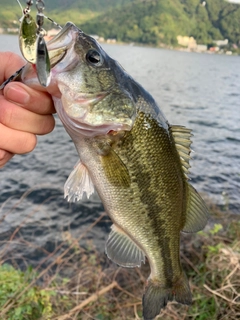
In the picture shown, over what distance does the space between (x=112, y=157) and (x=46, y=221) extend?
271 inches

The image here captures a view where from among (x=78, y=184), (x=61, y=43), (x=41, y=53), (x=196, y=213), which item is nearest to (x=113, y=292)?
(x=196, y=213)

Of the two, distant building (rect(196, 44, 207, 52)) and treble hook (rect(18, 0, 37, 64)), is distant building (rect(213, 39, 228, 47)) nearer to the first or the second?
distant building (rect(196, 44, 207, 52))

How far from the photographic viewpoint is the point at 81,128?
2.08 m

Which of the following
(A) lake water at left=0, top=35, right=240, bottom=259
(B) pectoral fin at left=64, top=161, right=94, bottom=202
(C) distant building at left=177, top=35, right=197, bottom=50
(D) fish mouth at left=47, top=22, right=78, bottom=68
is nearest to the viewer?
(D) fish mouth at left=47, top=22, right=78, bottom=68

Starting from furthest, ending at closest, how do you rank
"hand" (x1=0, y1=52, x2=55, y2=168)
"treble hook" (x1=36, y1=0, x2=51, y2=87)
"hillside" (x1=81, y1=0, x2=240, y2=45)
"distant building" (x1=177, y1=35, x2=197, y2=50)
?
"distant building" (x1=177, y1=35, x2=197, y2=50) → "hillside" (x1=81, y1=0, x2=240, y2=45) → "hand" (x1=0, y1=52, x2=55, y2=168) → "treble hook" (x1=36, y1=0, x2=51, y2=87)

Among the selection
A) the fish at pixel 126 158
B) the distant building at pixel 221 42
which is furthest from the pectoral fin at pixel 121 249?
the distant building at pixel 221 42

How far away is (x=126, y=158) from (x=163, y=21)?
14635 cm

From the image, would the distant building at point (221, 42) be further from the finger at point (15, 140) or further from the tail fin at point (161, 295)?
the finger at point (15, 140)

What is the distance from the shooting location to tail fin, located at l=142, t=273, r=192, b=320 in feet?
8.48

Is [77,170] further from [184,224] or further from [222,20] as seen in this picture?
[222,20]

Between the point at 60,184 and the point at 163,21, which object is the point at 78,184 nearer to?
the point at 60,184

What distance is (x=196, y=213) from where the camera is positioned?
258 cm

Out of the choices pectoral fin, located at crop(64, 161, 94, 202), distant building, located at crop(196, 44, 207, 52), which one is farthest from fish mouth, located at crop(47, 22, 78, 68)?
distant building, located at crop(196, 44, 207, 52)

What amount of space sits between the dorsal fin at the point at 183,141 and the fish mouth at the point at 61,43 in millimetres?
914
